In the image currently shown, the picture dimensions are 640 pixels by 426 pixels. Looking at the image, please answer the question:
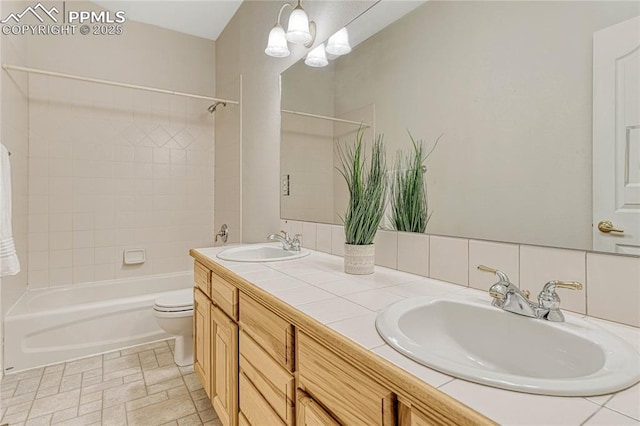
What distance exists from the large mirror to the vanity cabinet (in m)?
0.60

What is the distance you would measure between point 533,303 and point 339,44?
4.63ft

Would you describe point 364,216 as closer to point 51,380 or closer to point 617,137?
point 617,137

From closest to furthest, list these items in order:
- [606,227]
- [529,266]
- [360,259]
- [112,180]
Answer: [606,227]
[529,266]
[360,259]
[112,180]

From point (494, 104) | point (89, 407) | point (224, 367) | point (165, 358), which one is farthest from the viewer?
point (165, 358)

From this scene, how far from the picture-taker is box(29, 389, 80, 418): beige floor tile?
1614mm

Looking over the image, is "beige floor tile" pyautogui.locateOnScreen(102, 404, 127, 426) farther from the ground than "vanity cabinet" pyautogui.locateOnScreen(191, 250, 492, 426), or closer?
closer

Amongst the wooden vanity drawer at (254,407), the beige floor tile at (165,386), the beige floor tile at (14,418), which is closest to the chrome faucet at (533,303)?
the wooden vanity drawer at (254,407)

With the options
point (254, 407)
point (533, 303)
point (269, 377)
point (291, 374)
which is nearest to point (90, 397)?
point (254, 407)

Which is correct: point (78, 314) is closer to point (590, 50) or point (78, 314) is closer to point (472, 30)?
point (472, 30)

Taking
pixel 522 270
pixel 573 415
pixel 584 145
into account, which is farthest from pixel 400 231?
pixel 573 415

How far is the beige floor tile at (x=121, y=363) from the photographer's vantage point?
2059 mm

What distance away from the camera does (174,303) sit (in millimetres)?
2076

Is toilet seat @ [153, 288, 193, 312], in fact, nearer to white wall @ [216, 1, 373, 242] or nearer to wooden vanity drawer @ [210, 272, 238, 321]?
white wall @ [216, 1, 373, 242]

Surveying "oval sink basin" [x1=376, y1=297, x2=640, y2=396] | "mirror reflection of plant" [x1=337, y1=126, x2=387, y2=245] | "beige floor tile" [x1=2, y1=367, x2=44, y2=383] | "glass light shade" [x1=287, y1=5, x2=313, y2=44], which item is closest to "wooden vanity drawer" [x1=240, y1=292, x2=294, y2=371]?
"oval sink basin" [x1=376, y1=297, x2=640, y2=396]
